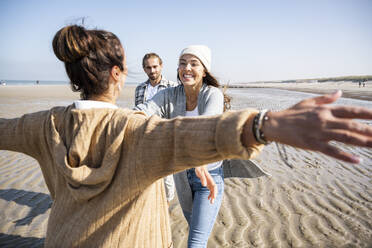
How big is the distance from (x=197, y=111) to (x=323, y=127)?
1.90 metres

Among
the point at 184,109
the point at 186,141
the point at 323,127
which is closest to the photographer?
the point at 323,127

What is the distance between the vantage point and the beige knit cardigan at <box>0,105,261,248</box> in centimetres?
103

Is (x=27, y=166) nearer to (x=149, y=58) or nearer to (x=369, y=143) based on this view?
(x=149, y=58)

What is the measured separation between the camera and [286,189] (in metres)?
4.73

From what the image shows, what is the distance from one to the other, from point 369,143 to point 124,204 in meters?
1.12

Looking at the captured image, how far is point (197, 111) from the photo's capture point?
2.61m

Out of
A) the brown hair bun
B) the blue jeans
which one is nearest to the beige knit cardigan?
the brown hair bun

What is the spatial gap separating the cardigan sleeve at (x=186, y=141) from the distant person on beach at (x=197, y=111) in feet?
3.07

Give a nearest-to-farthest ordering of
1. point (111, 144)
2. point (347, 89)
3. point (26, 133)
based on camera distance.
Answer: point (111, 144) → point (26, 133) → point (347, 89)

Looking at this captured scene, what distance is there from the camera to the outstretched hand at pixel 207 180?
6.62 ft

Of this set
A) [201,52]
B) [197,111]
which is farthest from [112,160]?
[201,52]

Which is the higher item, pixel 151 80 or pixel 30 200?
pixel 151 80

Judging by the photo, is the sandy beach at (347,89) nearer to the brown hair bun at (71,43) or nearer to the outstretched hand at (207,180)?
the outstretched hand at (207,180)

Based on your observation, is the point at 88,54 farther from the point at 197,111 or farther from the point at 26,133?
the point at 197,111
